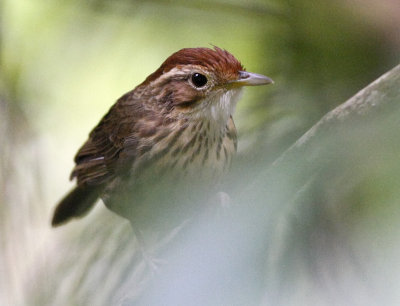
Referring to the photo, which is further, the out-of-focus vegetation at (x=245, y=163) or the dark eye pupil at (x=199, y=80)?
the dark eye pupil at (x=199, y=80)

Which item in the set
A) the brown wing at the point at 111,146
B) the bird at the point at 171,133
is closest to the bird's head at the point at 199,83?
the bird at the point at 171,133

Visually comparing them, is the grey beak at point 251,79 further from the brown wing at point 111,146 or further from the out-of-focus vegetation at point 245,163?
the brown wing at point 111,146

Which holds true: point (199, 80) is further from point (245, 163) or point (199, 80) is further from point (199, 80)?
point (245, 163)

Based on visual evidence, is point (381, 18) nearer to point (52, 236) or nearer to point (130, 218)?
point (130, 218)

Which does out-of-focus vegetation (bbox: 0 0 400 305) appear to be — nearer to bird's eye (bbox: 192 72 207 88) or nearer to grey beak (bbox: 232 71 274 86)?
grey beak (bbox: 232 71 274 86)

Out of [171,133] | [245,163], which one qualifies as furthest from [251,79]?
[171,133]

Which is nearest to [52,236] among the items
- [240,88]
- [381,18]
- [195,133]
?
[195,133]

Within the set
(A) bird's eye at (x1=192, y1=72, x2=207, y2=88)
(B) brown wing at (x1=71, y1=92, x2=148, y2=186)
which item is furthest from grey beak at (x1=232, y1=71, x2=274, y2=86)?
(B) brown wing at (x1=71, y1=92, x2=148, y2=186)
